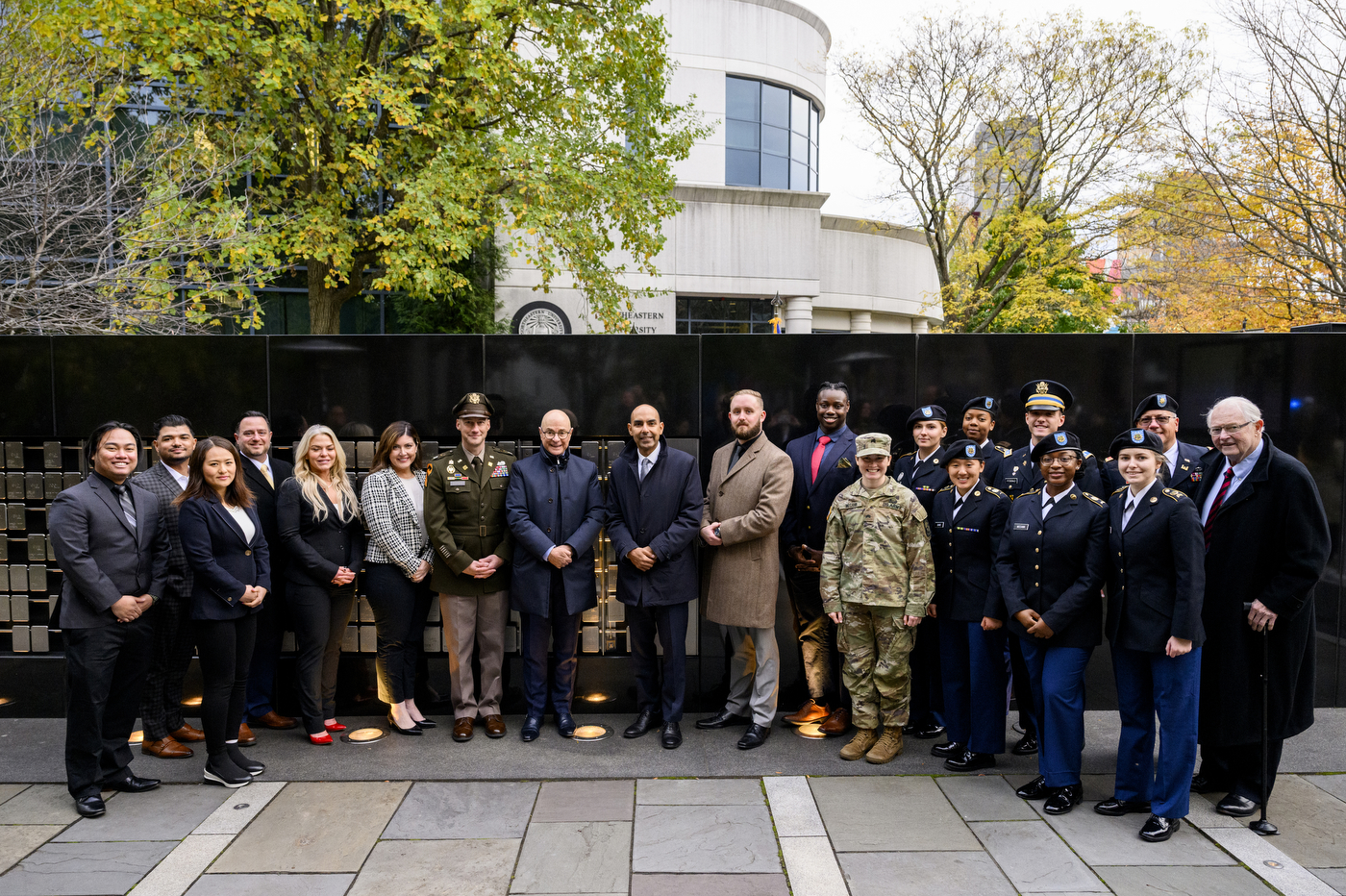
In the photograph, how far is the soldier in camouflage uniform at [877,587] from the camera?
15.9 feet

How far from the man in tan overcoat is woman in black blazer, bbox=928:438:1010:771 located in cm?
99

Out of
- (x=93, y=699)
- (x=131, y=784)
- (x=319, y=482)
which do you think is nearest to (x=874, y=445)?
(x=319, y=482)

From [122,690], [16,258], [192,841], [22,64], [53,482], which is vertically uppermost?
[22,64]

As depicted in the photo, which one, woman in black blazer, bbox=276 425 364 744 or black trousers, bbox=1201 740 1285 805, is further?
woman in black blazer, bbox=276 425 364 744

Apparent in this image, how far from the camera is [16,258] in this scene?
8.41m

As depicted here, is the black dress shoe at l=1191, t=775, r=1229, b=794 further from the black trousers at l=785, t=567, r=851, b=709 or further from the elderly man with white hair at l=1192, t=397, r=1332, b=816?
the black trousers at l=785, t=567, r=851, b=709

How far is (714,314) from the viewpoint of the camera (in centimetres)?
2144

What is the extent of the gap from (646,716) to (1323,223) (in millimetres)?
13631

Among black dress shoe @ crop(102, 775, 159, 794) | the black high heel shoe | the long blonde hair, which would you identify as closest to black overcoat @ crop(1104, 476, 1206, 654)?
the black high heel shoe

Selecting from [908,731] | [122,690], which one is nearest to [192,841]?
[122,690]

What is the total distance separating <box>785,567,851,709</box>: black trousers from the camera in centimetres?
550

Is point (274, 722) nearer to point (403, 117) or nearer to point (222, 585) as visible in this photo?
point (222, 585)

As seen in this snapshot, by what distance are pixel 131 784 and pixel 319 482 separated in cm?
193

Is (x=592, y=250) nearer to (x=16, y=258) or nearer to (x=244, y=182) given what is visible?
(x=16, y=258)
